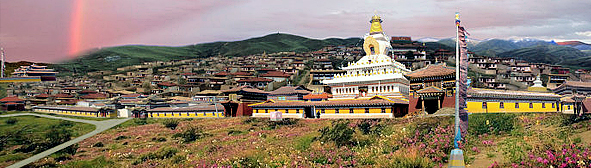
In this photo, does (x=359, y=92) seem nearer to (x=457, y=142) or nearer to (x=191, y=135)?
(x=191, y=135)

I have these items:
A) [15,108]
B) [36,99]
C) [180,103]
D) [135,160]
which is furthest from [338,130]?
[36,99]

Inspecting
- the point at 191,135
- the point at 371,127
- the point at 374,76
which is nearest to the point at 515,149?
the point at 371,127

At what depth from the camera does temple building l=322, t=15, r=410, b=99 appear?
42.2 m

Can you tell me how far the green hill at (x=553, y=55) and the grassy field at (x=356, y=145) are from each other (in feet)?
452

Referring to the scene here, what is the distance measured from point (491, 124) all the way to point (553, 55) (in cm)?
16572

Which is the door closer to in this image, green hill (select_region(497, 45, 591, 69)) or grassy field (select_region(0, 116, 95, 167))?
grassy field (select_region(0, 116, 95, 167))

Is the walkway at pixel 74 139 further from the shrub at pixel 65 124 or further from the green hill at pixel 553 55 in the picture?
the green hill at pixel 553 55

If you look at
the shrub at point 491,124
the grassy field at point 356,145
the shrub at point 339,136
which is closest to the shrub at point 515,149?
the grassy field at point 356,145

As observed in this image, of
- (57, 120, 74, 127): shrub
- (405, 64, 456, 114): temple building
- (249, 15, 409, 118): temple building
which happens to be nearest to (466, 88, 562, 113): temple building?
(405, 64, 456, 114): temple building

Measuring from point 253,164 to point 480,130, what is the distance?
14352 mm

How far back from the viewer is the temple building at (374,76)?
138 ft

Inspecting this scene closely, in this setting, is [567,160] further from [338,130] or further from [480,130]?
[338,130]

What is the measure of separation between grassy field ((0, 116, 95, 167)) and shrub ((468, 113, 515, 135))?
37.5 meters

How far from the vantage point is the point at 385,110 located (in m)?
37.5
